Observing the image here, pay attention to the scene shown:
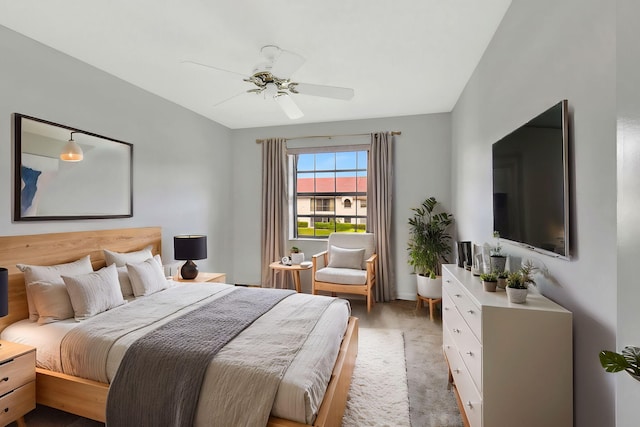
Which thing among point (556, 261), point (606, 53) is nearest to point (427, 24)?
point (606, 53)

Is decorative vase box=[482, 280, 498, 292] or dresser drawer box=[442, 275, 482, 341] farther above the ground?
decorative vase box=[482, 280, 498, 292]

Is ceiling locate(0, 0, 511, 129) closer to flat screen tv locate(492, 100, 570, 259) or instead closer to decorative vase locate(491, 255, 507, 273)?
flat screen tv locate(492, 100, 570, 259)

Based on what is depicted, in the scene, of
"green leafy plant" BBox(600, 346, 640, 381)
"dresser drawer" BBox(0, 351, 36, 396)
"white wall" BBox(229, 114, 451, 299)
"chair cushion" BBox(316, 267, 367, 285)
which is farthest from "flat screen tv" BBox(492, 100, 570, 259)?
"dresser drawer" BBox(0, 351, 36, 396)

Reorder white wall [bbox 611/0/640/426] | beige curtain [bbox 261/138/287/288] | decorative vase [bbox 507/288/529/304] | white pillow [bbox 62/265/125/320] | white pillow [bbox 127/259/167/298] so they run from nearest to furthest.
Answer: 1. white wall [bbox 611/0/640/426]
2. decorative vase [bbox 507/288/529/304]
3. white pillow [bbox 62/265/125/320]
4. white pillow [bbox 127/259/167/298]
5. beige curtain [bbox 261/138/287/288]

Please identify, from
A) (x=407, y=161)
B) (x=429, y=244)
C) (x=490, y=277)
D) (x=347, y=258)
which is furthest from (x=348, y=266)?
(x=490, y=277)

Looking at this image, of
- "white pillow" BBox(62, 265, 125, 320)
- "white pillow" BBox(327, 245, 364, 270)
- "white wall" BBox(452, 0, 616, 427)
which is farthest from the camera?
"white pillow" BBox(327, 245, 364, 270)

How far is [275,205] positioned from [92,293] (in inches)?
112

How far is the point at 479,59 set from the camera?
268 cm

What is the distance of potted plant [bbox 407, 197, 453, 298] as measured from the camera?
366 cm

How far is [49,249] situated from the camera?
2418 mm

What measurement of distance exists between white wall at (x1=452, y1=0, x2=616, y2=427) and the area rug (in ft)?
3.28

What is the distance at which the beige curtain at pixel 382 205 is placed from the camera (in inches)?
170

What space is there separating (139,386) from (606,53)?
8.44 ft

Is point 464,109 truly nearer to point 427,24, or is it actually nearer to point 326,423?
point 427,24
